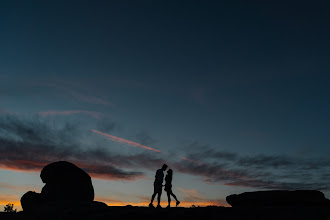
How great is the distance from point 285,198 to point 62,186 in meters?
18.3

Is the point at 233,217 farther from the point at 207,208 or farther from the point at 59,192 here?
the point at 59,192

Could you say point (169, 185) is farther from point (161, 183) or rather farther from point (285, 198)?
point (285, 198)

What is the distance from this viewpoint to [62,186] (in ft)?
90.0

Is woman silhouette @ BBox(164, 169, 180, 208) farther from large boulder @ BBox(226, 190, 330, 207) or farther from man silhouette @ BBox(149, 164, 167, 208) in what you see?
large boulder @ BBox(226, 190, 330, 207)

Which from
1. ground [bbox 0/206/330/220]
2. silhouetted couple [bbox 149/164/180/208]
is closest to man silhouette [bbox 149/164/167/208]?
silhouetted couple [bbox 149/164/180/208]

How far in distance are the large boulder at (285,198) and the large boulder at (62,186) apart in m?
14.3

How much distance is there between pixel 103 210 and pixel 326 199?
13401 millimetres

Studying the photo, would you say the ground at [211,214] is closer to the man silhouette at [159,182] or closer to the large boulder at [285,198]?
the man silhouette at [159,182]

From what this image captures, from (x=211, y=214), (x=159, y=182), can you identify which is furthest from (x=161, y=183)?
(x=211, y=214)

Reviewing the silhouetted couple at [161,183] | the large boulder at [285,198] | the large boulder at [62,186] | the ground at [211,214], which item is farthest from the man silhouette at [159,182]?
the large boulder at [62,186]

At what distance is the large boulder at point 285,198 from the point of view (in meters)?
18.8

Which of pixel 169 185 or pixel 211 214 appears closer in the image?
pixel 211 214

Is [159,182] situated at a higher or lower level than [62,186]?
lower

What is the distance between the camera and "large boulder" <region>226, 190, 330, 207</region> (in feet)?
61.7
